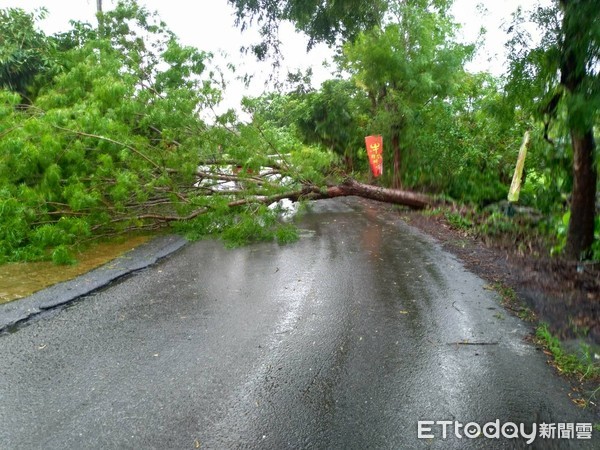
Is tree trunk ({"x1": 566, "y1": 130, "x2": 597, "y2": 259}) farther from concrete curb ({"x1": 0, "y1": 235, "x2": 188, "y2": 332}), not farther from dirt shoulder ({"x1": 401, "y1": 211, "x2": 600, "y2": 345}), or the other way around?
concrete curb ({"x1": 0, "y1": 235, "x2": 188, "y2": 332})

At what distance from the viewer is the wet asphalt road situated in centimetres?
264

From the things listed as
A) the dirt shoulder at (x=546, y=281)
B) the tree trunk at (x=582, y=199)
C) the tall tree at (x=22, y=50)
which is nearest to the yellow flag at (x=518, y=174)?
the dirt shoulder at (x=546, y=281)

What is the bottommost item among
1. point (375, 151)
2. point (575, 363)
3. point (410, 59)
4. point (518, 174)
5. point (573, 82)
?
point (575, 363)

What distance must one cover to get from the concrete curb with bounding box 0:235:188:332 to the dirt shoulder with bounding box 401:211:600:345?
4.81 meters

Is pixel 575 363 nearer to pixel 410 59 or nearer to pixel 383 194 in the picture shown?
pixel 383 194

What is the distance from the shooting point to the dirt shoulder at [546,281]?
3979 mm

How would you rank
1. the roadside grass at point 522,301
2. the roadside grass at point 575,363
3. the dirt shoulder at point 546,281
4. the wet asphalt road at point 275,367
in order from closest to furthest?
the wet asphalt road at point 275,367 < the roadside grass at point 575,363 < the roadside grass at point 522,301 < the dirt shoulder at point 546,281

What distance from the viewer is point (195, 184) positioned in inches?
359

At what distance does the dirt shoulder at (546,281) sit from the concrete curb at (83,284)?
4.81 metres

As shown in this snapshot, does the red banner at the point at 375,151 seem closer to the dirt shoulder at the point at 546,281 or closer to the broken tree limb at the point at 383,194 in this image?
the broken tree limb at the point at 383,194

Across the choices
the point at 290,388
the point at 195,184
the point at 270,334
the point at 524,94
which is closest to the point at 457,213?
the point at 524,94

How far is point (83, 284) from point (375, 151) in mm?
9073

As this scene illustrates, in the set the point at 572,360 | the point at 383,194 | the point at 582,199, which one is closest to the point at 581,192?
the point at 582,199

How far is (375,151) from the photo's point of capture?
12461 millimetres
